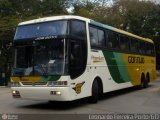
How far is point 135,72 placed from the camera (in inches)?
902

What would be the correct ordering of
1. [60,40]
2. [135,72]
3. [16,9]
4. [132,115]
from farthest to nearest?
[16,9], [135,72], [60,40], [132,115]

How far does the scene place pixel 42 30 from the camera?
14.9 meters

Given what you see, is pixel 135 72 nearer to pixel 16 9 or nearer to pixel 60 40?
pixel 60 40

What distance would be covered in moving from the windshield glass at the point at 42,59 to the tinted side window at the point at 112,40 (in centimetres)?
461

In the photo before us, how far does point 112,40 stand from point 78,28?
13.7 feet

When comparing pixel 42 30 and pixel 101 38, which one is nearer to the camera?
pixel 42 30

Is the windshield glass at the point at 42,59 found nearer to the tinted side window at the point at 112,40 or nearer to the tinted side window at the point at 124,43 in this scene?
the tinted side window at the point at 112,40

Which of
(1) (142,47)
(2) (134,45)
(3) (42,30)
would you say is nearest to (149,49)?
(1) (142,47)

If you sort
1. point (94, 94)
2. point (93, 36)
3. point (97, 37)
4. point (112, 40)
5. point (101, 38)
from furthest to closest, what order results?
1. point (112, 40)
2. point (101, 38)
3. point (97, 37)
4. point (93, 36)
5. point (94, 94)

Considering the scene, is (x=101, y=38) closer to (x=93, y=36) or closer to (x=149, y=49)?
(x=93, y=36)

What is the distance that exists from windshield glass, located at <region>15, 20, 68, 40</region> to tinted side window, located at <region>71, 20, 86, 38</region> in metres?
0.36

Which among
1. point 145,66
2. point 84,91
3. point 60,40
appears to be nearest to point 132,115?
point 84,91

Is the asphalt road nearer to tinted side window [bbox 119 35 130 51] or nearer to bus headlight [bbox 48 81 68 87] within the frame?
bus headlight [bbox 48 81 68 87]

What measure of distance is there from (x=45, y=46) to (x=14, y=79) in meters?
1.72
